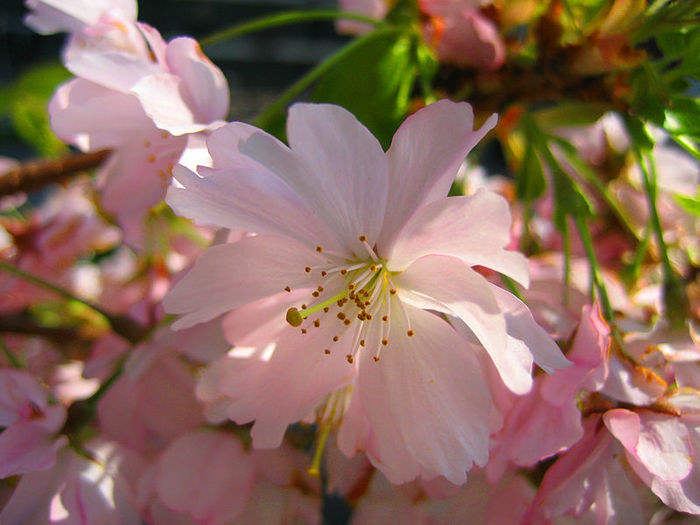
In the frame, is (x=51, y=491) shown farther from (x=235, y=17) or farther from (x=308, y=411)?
(x=235, y=17)

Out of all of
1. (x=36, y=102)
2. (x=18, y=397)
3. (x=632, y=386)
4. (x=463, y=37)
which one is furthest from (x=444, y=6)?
(x=36, y=102)

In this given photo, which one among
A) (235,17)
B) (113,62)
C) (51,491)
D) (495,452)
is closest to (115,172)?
(113,62)

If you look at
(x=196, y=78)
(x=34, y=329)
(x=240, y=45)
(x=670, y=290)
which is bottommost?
(x=240, y=45)

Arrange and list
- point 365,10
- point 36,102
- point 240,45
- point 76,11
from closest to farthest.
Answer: point 76,11 → point 365,10 → point 36,102 → point 240,45

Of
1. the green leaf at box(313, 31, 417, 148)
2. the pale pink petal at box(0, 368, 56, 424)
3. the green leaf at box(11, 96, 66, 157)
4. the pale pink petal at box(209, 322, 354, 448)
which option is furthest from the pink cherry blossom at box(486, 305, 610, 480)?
the green leaf at box(11, 96, 66, 157)

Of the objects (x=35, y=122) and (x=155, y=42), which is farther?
(x=35, y=122)

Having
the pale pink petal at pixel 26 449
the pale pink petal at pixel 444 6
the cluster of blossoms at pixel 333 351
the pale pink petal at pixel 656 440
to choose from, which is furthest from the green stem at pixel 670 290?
the pale pink petal at pixel 26 449

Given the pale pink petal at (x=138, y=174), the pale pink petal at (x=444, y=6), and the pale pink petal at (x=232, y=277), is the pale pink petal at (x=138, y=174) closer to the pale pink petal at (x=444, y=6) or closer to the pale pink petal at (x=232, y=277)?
the pale pink petal at (x=232, y=277)

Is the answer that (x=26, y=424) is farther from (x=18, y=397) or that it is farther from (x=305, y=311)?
(x=305, y=311)
